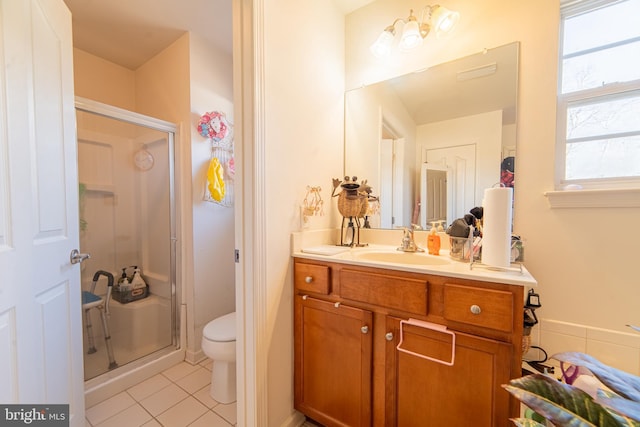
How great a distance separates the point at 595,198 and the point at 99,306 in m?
3.02

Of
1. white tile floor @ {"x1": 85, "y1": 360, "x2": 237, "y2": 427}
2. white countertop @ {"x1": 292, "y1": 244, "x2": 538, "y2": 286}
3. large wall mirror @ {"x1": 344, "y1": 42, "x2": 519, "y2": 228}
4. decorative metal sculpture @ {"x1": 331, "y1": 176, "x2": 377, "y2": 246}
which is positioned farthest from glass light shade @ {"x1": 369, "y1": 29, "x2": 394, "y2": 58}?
white tile floor @ {"x1": 85, "y1": 360, "x2": 237, "y2": 427}

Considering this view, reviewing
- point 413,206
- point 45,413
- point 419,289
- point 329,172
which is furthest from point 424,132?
point 45,413

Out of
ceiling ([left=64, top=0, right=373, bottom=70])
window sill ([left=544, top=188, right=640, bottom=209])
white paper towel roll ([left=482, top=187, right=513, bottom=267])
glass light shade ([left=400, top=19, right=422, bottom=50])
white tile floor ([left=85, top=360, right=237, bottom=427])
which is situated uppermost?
ceiling ([left=64, top=0, right=373, bottom=70])

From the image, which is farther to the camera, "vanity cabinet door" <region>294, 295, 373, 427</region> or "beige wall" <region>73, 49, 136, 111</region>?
"beige wall" <region>73, 49, 136, 111</region>

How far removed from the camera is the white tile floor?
1368mm

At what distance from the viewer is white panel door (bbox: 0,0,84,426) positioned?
80 cm

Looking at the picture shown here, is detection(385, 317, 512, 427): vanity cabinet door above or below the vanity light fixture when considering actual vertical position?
below

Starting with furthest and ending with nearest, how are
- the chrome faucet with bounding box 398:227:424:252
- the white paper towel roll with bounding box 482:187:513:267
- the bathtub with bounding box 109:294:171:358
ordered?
the bathtub with bounding box 109:294:171:358
the chrome faucet with bounding box 398:227:424:252
the white paper towel roll with bounding box 482:187:513:267

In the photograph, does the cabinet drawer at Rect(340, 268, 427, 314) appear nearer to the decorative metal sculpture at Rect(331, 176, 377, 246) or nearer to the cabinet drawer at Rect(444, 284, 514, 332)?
the cabinet drawer at Rect(444, 284, 514, 332)

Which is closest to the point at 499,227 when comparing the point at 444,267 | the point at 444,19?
the point at 444,267

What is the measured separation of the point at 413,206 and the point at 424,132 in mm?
467

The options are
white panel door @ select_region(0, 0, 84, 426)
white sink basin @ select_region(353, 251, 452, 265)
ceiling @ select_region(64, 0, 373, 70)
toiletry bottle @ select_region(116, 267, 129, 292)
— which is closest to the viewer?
white panel door @ select_region(0, 0, 84, 426)

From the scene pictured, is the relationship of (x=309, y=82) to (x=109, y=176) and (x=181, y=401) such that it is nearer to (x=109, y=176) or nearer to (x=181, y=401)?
(x=109, y=176)

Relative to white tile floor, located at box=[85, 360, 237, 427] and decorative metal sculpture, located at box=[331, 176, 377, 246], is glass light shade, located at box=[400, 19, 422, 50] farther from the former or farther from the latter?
Result: white tile floor, located at box=[85, 360, 237, 427]
